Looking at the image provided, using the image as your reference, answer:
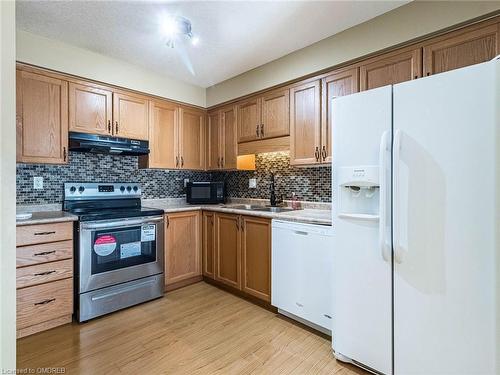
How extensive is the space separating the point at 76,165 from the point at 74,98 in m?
0.67

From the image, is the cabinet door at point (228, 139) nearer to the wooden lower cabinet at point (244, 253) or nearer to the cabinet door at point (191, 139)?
the cabinet door at point (191, 139)

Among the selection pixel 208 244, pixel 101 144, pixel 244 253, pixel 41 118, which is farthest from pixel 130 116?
pixel 244 253

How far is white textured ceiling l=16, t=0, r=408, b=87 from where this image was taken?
1.91 meters

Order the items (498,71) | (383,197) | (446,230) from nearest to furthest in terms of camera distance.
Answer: (498,71) → (446,230) → (383,197)

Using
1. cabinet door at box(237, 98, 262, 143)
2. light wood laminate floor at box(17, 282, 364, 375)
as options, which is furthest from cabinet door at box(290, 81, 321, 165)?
light wood laminate floor at box(17, 282, 364, 375)

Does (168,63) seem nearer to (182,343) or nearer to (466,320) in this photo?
(182,343)

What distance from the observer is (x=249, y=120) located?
10.1 ft

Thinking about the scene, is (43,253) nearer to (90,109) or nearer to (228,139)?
(90,109)

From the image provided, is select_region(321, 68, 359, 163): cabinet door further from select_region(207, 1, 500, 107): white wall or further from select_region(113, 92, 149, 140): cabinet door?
select_region(113, 92, 149, 140): cabinet door

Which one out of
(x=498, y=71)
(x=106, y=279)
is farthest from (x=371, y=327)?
(x=106, y=279)

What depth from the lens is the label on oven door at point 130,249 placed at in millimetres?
2523

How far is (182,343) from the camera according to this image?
198 cm

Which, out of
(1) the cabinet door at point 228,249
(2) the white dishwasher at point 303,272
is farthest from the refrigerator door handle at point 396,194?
(1) the cabinet door at point 228,249
